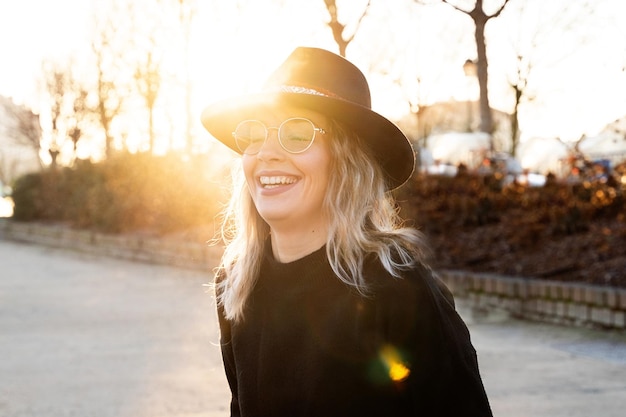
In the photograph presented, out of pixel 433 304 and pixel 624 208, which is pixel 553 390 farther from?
pixel 624 208

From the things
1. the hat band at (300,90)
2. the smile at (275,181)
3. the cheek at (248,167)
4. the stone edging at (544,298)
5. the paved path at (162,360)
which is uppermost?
the hat band at (300,90)

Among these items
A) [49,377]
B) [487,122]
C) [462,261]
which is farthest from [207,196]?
[49,377]

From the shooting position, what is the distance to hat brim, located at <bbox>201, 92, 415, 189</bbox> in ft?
7.30

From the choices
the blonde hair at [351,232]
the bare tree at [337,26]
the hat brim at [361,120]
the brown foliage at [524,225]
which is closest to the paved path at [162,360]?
the brown foliage at [524,225]

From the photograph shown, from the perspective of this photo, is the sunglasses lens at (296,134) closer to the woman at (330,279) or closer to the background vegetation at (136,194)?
the woman at (330,279)

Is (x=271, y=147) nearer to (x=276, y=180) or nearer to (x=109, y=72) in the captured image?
(x=276, y=180)

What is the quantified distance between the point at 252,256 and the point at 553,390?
362cm

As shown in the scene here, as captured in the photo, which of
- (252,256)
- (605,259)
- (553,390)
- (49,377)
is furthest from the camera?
(605,259)

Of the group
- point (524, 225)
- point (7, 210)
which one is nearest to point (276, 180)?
point (524, 225)

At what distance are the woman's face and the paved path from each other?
210 cm

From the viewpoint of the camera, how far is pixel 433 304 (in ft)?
6.57

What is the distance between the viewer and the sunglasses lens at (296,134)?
2.27 meters

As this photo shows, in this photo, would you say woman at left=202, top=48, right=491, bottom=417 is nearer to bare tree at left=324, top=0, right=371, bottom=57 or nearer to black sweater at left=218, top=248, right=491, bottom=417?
black sweater at left=218, top=248, right=491, bottom=417

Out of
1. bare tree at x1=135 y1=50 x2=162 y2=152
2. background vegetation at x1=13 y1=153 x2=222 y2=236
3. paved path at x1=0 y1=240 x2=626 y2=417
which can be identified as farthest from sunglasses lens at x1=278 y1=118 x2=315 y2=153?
bare tree at x1=135 y1=50 x2=162 y2=152
